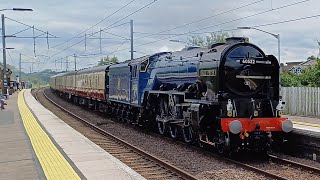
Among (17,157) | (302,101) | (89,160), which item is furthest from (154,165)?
(302,101)

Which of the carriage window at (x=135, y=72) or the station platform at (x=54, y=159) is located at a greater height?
the carriage window at (x=135, y=72)

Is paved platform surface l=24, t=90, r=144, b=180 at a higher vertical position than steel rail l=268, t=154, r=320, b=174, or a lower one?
higher

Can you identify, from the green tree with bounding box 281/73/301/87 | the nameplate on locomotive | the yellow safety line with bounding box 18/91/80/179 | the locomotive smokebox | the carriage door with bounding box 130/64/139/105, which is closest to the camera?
the yellow safety line with bounding box 18/91/80/179

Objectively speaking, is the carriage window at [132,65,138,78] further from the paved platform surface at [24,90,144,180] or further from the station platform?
the paved platform surface at [24,90,144,180]

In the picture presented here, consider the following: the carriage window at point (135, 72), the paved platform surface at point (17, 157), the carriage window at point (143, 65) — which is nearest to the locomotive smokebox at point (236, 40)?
the paved platform surface at point (17, 157)

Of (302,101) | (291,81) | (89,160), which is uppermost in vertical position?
(291,81)

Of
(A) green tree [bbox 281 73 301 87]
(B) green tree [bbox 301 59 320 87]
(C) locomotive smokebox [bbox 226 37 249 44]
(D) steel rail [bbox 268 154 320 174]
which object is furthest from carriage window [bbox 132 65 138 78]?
(A) green tree [bbox 281 73 301 87]

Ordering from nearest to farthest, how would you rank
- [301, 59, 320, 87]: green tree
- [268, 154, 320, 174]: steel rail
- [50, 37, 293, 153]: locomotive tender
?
1. [268, 154, 320, 174]: steel rail
2. [50, 37, 293, 153]: locomotive tender
3. [301, 59, 320, 87]: green tree

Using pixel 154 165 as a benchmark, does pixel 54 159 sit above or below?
above

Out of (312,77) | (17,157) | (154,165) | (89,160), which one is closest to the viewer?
(89,160)

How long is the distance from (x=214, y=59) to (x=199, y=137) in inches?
95.7

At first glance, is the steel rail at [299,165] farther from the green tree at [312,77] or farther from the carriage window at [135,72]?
the green tree at [312,77]

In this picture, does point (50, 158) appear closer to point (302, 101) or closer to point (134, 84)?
point (134, 84)

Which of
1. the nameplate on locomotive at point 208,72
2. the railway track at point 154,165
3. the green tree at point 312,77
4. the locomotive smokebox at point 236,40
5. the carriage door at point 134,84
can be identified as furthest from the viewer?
the green tree at point 312,77
